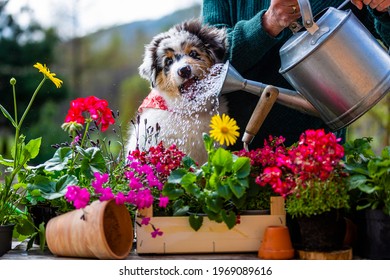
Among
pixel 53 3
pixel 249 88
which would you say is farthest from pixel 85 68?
pixel 249 88

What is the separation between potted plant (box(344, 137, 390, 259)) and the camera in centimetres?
112

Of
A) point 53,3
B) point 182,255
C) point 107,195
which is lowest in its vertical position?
point 182,255

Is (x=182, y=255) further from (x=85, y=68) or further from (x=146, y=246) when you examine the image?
(x=85, y=68)

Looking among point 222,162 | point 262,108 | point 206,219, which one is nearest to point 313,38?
point 262,108

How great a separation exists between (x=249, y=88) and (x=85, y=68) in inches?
218

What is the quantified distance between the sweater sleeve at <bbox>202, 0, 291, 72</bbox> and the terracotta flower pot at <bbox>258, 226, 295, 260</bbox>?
602 millimetres

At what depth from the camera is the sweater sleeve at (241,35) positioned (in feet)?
5.19

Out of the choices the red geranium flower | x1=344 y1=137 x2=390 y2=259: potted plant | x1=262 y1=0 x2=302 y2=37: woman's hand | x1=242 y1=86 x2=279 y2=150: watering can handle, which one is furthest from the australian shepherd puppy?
x1=344 y1=137 x2=390 y2=259: potted plant

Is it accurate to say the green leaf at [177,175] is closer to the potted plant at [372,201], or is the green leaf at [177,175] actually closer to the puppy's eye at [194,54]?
the potted plant at [372,201]

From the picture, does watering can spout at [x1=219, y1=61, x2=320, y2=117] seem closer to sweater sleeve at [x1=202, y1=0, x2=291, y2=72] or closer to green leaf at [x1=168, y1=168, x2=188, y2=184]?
sweater sleeve at [x1=202, y1=0, x2=291, y2=72]

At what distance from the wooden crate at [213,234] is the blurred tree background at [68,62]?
4.24m

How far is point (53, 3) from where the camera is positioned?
600 centimetres

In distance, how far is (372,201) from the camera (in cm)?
115

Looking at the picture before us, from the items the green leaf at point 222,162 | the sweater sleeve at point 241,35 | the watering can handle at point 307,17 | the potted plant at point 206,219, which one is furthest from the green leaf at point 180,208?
the sweater sleeve at point 241,35
